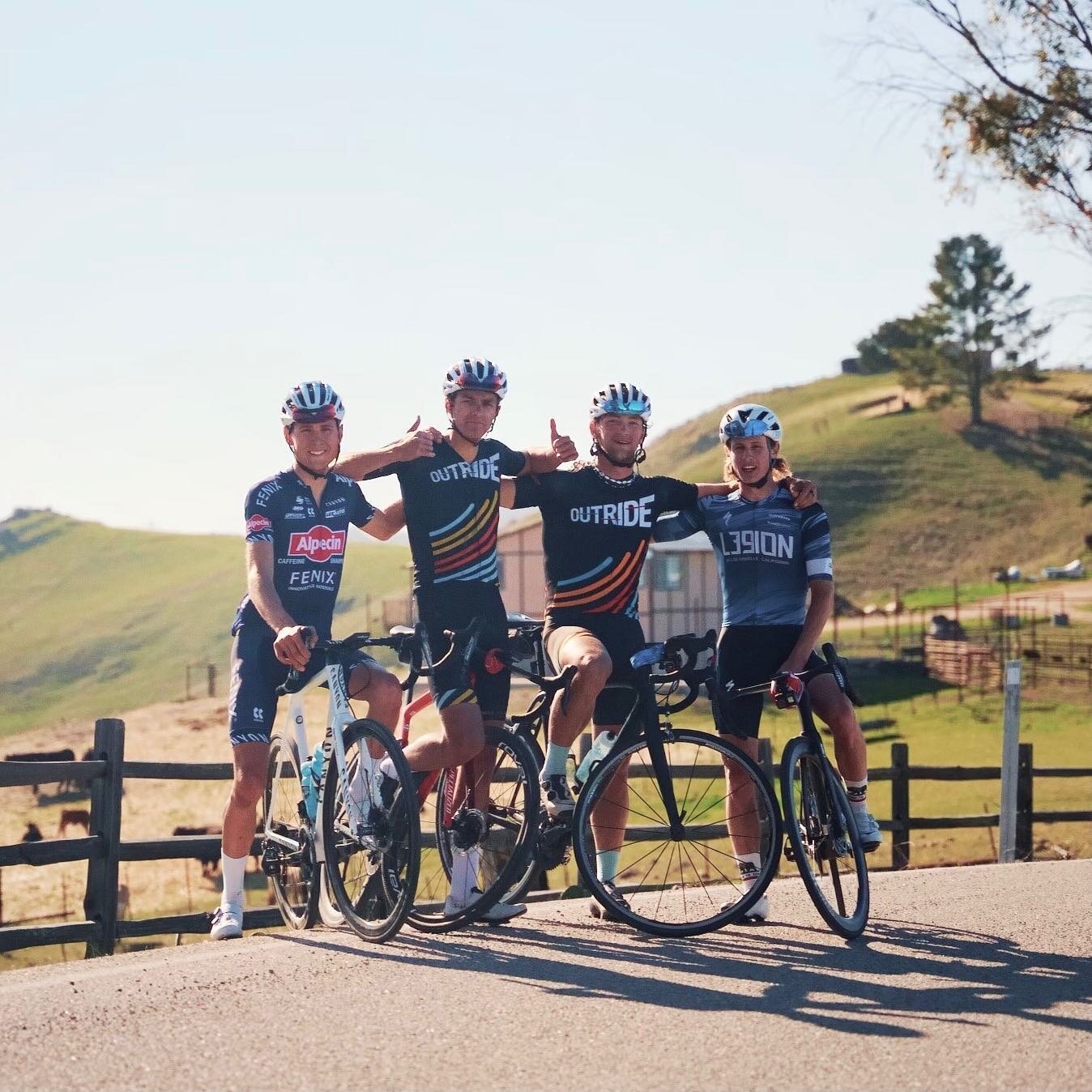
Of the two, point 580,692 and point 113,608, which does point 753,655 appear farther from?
point 113,608

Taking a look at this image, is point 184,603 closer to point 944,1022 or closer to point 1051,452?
point 1051,452

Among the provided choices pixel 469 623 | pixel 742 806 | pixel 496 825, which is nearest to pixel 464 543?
pixel 469 623

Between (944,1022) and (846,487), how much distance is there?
10897 cm

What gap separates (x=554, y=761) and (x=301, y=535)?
1626 mm

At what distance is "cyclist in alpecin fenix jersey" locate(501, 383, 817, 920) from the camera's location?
7.45 m

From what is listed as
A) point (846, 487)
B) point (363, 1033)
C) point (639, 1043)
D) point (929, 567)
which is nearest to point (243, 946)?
point (363, 1033)

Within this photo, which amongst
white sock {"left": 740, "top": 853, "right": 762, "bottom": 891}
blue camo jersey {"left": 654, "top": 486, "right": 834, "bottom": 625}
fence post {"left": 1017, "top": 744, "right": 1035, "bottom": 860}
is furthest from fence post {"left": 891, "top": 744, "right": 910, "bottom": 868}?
white sock {"left": 740, "top": 853, "right": 762, "bottom": 891}

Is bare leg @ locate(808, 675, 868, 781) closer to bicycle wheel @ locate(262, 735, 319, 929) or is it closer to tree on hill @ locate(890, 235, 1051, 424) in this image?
bicycle wheel @ locate(262, 735, 319, 929)

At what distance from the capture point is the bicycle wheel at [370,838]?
673 cm

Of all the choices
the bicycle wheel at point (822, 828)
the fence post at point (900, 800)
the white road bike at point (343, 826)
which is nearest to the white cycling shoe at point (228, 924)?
the white road bike at point (343, 826)

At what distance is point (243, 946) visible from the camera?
275 inches

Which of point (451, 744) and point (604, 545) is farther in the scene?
point (604, 545)

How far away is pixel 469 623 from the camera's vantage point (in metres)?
7.41

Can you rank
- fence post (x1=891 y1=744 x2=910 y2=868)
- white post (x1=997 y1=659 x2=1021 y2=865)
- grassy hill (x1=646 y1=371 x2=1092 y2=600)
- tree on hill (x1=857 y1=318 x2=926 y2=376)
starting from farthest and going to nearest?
tree on hill (x1=857 y1=318 x2=926 y2=376), grassy hill (x1=646 y1=371 x2=1092 y2=600), fence post (x1=891 y1=744 x2=910 y2=868), white post (x1=997 y1=659 x2=1021 y2=865)
